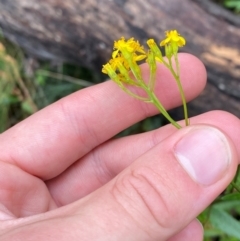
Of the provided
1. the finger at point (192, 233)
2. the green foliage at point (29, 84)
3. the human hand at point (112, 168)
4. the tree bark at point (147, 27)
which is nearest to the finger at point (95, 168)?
the human hand at point (112, 168)

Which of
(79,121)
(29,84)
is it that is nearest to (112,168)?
(79,121)

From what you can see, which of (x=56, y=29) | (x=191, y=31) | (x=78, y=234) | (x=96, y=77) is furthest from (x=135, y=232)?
(x=96, y=77)

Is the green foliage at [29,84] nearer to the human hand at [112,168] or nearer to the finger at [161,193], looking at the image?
the human hand at [112,168]

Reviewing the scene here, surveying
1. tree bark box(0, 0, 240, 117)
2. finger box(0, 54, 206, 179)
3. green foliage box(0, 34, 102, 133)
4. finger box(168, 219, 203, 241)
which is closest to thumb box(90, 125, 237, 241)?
finger box(168, 219, 203, 241)

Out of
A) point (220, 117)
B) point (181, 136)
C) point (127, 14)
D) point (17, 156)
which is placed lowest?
point (17, 156)

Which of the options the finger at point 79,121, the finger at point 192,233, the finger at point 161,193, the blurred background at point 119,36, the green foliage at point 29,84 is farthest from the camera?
the green foliage at point 29,84

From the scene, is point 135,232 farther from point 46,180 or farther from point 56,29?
point 56,29
